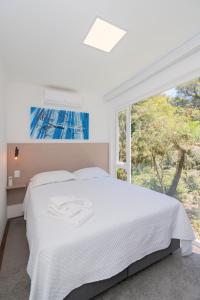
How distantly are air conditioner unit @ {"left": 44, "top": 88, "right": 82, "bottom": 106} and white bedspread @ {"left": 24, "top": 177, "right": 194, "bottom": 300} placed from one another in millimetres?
1826

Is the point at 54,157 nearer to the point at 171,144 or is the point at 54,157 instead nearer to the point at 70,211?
the point at 70,211

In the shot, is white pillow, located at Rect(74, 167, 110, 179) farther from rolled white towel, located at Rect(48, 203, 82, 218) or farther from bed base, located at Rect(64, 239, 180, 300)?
bed base, located at Rect(64, 239, 180, 300)

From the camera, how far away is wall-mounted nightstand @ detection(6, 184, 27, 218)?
8.77 ft

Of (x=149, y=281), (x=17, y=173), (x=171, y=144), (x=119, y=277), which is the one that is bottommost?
(x=149, y=281)

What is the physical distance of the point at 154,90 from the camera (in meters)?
2.51

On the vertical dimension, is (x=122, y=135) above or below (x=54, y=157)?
above

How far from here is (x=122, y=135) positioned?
11.1 feet

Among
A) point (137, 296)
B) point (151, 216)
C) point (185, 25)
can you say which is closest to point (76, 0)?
point (185, 25)

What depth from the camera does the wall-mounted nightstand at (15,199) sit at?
2.67 meters

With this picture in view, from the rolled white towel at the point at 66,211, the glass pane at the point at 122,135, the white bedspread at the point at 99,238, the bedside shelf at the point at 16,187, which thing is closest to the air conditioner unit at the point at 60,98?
the glass pane at the point at 122,135

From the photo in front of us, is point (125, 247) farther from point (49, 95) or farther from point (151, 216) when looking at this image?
point (49, 95)

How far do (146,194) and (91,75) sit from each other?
2107 mm

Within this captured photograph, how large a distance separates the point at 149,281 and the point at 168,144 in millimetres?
1751

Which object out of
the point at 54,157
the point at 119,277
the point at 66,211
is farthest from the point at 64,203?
the point at 54,157
